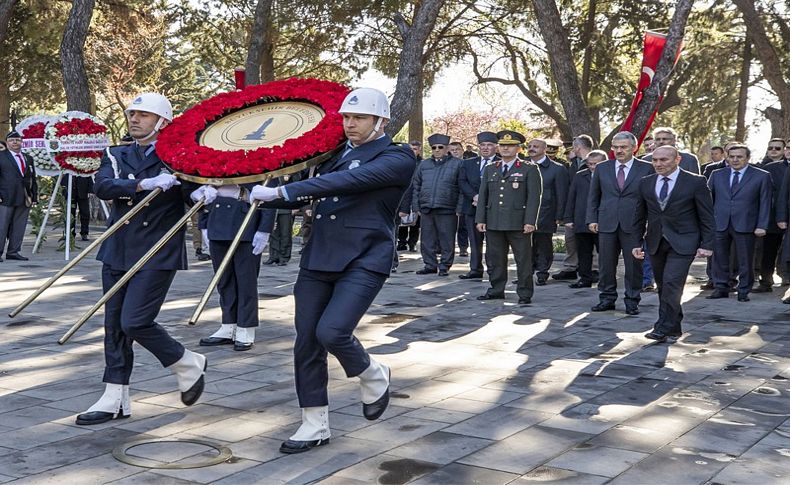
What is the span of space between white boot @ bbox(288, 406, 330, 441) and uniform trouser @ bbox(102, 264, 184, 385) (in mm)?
954

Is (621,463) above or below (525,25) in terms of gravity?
below

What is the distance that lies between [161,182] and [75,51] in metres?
16.0

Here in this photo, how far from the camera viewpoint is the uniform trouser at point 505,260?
11758 mm

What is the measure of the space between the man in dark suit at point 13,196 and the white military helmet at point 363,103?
11688 millimetres

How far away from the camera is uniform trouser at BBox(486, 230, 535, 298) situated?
38.6 ft

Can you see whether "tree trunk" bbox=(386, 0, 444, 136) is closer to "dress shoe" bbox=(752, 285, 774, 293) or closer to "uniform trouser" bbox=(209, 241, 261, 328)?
"dress shoe" bbox=(752, 285, 774, 293)

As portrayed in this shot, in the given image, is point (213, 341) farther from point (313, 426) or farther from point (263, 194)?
point (263, 194)

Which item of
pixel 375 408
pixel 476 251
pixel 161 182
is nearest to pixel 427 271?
pixel 476 251

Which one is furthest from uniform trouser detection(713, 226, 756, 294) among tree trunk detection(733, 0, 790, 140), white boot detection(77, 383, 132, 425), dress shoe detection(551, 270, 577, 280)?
tree trunk detection(733, 0, 790, 140)

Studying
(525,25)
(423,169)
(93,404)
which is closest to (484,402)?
(93,404)

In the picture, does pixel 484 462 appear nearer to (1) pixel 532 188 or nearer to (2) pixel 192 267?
(1) pixel 532 188

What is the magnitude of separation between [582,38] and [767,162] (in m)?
15.2

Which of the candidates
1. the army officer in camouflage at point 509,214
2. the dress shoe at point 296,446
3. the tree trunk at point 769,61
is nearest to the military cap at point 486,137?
the army officer in camouflage at point 509,214

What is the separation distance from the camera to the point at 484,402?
6582 millimetres
